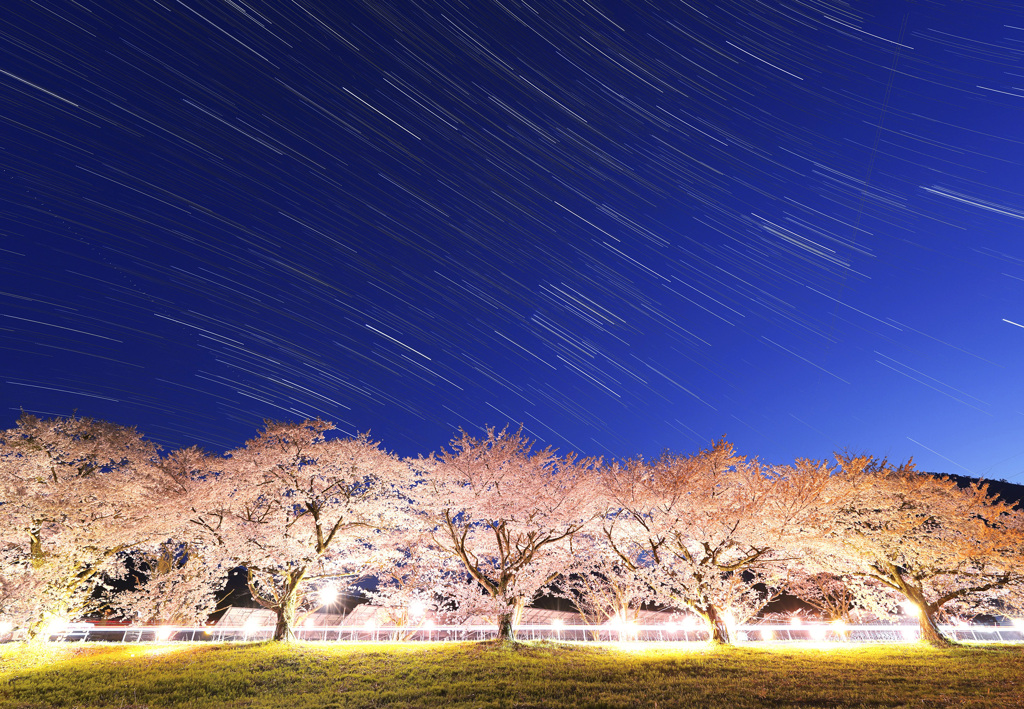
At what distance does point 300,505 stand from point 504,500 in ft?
34.6

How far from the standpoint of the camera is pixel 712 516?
73.7ft

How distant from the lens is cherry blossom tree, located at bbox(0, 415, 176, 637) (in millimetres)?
21359

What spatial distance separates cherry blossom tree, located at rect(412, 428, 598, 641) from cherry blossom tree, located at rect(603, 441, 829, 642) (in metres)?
2.26

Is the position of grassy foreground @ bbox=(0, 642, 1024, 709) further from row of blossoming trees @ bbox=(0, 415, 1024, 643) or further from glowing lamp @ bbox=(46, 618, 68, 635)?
row of blossoming trees @ bbox=(0, 415, 1024, 643)

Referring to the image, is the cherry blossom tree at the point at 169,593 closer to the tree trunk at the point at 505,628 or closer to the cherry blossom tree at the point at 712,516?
the tree trunk at the point at 505,628

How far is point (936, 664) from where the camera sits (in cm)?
1741

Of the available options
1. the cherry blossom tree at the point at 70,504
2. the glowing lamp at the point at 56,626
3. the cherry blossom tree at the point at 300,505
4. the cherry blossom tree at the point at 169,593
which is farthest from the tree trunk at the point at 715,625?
the cherry blossom tree at the point at 169,593

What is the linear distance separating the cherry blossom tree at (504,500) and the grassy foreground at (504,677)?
4.71 m

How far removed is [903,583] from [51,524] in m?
41.7

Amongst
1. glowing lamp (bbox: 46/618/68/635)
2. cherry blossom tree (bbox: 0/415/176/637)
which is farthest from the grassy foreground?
cherry blossom tree (bbox: 0/415/176/637)

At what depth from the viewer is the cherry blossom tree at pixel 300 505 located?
24062mm

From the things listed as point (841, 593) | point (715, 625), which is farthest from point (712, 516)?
point (841, 593)

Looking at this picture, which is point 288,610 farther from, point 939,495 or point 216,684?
point 939,495

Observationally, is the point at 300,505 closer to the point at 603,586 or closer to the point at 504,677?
the point at 504,677
